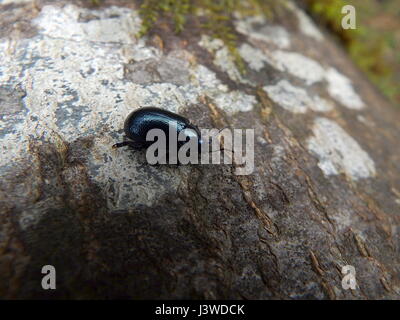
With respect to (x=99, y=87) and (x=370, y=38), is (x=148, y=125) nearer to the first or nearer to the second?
(x=99, y=87)

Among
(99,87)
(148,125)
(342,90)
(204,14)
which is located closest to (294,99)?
(342,90)

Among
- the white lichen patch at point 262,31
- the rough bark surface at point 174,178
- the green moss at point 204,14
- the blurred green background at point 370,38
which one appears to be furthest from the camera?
the blurred green background at point 370,38

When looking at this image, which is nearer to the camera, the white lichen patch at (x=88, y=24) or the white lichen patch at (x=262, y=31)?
the white lichen patch at (x=88, y=24)

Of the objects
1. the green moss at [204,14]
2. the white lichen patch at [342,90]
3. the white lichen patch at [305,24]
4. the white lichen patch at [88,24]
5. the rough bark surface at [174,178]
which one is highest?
the white lichen patch at [305,24]

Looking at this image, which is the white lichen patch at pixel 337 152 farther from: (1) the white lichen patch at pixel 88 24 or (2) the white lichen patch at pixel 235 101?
(1) the white lichen patch at pixel 88 24

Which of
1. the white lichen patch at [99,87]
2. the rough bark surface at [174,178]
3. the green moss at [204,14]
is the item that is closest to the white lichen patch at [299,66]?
the rough bark surface at [174,178]
